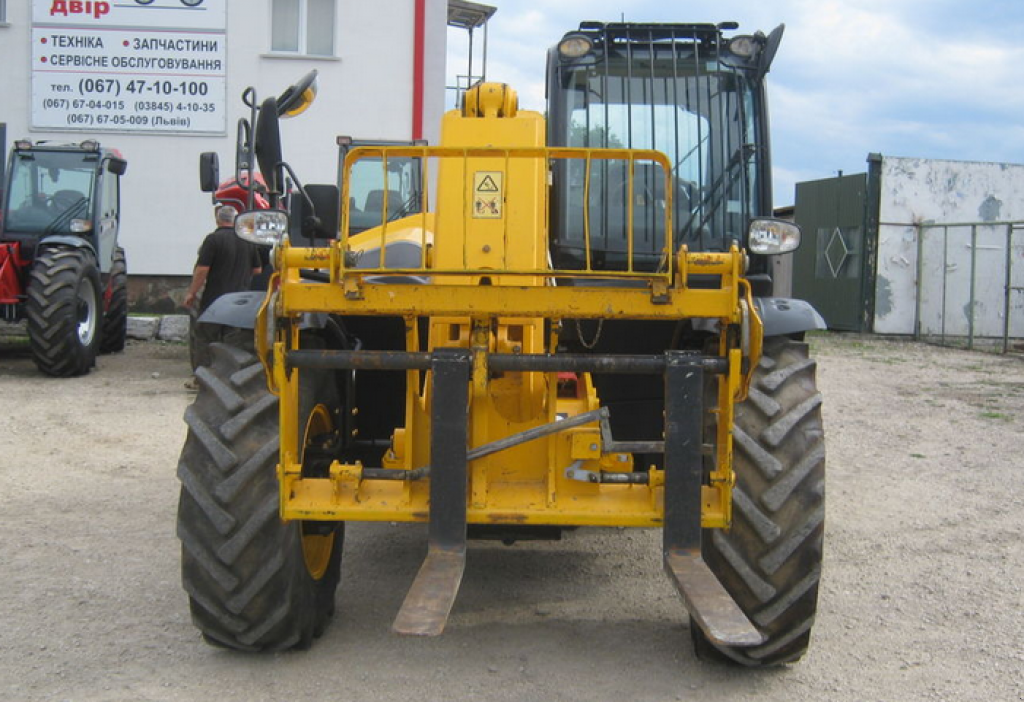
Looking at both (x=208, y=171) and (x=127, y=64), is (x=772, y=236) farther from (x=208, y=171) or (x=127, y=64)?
(x=127, y=64)

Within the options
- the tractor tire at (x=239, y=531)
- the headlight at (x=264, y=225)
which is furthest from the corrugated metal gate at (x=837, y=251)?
the tractor tire at (x=239, y=531)

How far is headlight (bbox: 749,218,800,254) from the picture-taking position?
434cm

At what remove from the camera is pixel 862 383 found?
12.3 meters

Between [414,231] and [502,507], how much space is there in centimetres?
173

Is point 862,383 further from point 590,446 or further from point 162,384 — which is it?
point 590,446

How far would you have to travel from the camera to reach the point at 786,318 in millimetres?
4309

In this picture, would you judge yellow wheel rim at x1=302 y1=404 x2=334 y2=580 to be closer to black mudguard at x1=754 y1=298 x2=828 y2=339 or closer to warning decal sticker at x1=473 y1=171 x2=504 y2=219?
warning decal sticker at x1=473 y1=171 x2=504 y2=219

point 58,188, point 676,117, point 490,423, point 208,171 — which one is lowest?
point 490,423

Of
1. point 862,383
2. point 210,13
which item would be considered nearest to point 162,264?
point 210,13

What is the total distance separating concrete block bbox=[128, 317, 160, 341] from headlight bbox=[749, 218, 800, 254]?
13.1 meters

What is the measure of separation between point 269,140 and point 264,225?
0.46 metres

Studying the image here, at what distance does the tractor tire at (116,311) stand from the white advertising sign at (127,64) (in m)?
3.72

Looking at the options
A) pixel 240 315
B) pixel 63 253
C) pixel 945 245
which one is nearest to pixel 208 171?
pixel 240 315

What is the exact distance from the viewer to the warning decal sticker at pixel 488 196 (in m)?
4.21
